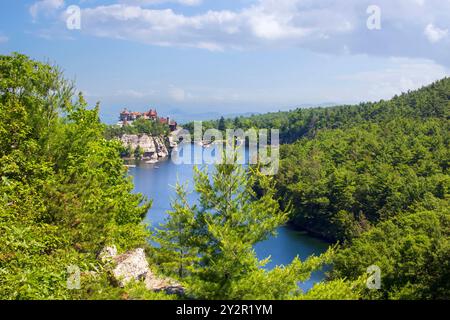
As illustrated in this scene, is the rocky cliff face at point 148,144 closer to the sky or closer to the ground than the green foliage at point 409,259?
closer to the sky

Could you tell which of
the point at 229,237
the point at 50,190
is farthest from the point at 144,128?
the point at 229,237

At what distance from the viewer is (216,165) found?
12.6 m

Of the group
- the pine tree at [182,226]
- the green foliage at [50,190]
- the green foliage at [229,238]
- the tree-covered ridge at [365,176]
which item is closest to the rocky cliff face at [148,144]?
the tree-covered ridge at [365,176]

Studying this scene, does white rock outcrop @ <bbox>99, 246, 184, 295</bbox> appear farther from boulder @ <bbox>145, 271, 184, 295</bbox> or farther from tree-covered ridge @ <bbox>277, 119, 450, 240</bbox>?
tree-covered ridge @ <bbox>277, 119, 450, 240</bbox>

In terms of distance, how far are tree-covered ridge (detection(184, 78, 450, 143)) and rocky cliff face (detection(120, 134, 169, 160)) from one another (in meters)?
25.3

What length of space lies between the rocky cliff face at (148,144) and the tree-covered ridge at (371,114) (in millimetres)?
25332

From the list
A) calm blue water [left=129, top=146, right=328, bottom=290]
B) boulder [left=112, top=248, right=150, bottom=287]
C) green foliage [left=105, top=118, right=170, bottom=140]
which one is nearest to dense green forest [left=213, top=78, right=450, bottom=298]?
calm blue water [left=129, top=146, right=328, bottom=290]

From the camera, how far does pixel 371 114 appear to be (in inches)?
4289

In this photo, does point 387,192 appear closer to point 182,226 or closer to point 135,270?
point 135,270

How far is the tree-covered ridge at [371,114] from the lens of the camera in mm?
90562

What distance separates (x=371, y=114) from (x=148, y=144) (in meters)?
57.0

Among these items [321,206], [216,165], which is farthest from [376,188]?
[216,165]

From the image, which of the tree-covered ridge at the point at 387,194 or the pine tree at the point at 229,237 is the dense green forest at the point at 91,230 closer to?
the pine tree at the point at 229,237
